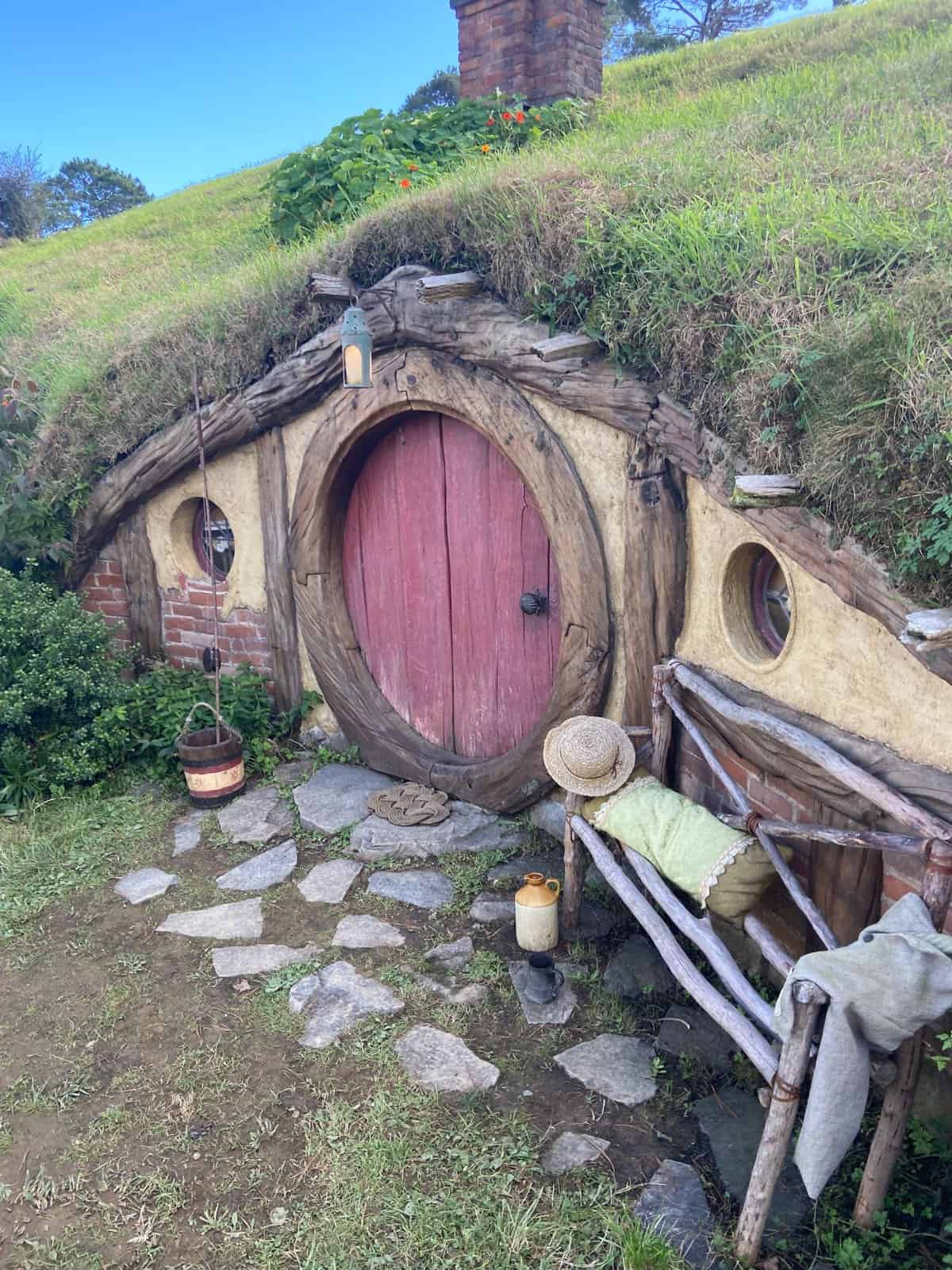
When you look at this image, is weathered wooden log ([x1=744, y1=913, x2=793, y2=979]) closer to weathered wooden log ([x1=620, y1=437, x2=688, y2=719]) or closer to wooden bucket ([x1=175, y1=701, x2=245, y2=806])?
weathered wooden log ([x1=620, y1=437, x2=688, y2=719])

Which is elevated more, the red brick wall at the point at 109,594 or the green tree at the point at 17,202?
the green tree at the point at 17,202

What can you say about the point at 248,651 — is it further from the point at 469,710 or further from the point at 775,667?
the point at 775,667

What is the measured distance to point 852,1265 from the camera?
2264 millimetres

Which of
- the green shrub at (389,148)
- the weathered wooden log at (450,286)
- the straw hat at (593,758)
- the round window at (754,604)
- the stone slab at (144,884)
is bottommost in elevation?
the stone slab at (144,884)

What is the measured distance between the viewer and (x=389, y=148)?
7.48 meters

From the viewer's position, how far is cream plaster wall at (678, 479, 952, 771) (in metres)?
2.52

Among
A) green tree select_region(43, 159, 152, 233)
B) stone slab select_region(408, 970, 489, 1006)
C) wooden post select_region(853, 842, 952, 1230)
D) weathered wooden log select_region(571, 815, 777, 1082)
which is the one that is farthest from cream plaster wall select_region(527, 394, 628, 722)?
green tree select_region(43, 159, 152, 233)

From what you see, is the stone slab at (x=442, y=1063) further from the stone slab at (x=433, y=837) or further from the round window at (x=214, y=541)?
the round window at (x=214, y=541)

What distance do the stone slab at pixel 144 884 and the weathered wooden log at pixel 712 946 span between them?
7.66 feet

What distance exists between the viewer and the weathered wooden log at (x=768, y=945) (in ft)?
8.74

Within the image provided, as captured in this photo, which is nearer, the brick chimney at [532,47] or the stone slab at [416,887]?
the stone slab at [416,887]

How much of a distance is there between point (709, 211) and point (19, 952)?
421 centimetres

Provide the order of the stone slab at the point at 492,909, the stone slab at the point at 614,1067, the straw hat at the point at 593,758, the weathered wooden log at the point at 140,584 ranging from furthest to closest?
the weathered wooden log at the point at 140,584, the stone slab at the point at 492,909, the straw hat at the point at 593,758, the stone slab at the point at 614,1067

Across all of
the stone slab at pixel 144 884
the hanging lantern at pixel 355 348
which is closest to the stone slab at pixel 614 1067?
the stone slab at pixel 144 884
